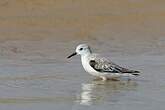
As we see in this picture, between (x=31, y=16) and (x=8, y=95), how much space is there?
6.23 meters

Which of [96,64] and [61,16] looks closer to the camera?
[96,64]

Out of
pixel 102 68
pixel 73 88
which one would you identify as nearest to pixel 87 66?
pixel 102 68

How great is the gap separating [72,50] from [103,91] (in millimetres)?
3851

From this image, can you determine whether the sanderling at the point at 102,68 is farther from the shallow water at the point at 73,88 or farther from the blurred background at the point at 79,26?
the blurred background at the point at 79,26

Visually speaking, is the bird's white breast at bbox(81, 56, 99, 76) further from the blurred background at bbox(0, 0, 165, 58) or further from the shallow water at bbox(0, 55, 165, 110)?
the blurred background at bbox(0, 0, 165, 58)

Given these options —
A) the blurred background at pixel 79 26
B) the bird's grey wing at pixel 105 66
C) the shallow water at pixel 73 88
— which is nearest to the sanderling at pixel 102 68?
the bird's grey wing at pixel 105 66

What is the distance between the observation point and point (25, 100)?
10.9 metres

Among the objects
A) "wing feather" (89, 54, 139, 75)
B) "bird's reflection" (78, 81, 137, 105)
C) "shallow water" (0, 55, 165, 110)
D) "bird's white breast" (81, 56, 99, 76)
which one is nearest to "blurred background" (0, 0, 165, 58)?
"shallow water" (0, 55, 165, 110)

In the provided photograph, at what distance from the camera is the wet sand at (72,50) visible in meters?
11.0

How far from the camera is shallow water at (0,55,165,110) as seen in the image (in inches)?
417

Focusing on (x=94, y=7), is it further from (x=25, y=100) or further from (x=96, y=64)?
(x=25, y=100)

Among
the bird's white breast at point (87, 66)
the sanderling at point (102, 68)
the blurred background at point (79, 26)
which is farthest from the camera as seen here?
the blurred background at point (79, 26)

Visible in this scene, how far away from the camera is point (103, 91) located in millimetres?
11695

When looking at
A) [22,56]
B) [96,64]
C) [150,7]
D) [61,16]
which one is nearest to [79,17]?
[61,16]
